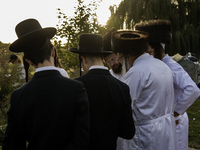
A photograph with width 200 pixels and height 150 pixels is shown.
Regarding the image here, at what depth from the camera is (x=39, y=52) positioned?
162cm

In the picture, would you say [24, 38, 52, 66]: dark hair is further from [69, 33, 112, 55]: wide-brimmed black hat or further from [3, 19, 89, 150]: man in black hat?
[69, 33, 112, 55]: wide-brimmed black hat

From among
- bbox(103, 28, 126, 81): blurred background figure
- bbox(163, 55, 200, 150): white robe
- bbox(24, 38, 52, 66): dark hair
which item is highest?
bbox(24, 38, 52, 66): dark hair

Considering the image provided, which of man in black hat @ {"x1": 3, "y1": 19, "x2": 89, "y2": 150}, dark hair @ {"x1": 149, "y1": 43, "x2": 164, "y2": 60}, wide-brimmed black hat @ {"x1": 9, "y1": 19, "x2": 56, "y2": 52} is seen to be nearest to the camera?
man in black hat @ {"x1": 3, "y1": 19, "x2": 89, "y2": 150}

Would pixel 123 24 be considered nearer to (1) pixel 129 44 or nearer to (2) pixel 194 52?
(2) pixel 194 52

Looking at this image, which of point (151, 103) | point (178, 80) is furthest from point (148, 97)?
point (178, 80)

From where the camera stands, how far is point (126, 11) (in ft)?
50.8

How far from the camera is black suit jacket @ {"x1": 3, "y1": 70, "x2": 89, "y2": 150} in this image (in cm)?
153

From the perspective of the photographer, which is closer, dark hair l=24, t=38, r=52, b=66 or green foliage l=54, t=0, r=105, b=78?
dark hair l=24, t=38, r=52, b=66

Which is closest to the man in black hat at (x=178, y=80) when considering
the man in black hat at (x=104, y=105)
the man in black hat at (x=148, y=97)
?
the man in black hat at (x=148, y=97)

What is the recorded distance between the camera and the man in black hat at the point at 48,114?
1529 mm

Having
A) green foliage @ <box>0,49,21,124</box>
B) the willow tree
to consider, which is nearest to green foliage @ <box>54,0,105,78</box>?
green foliage @ <box>0,49,21,124</box>

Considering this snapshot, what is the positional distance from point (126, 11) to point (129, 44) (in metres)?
13.8

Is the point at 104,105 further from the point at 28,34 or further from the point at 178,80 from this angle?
the point at 178,80

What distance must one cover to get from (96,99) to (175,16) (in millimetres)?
13944
